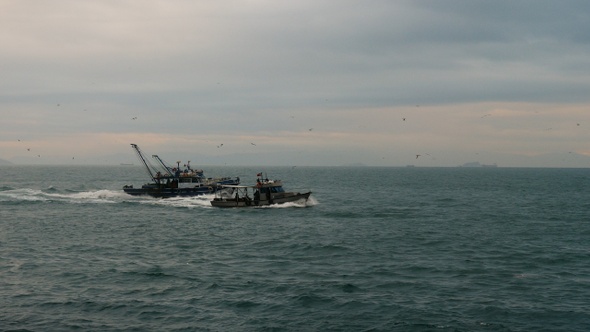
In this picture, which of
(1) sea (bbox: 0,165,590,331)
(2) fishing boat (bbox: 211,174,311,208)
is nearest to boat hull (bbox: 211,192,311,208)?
(2) fishing boat (bbox: 211,174,311,208)

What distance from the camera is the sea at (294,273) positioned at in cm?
2344

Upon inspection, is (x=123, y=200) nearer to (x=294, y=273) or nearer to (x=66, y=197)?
(x=66, y=197)

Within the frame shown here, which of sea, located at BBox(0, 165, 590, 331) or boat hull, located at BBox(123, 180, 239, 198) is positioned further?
boat hull, located at BBox(123, 180, 239, 198)

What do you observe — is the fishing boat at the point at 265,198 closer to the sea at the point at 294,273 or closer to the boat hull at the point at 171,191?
the sea at the point at 294,273

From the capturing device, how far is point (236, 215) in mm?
64562

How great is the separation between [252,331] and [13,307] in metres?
12.4

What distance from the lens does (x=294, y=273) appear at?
105 feet

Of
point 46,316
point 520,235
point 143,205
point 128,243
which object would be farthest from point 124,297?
point 143,205

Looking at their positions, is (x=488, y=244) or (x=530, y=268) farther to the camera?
(x=488, y=244)

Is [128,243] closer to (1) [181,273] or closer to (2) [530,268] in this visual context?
(1) [181,273]

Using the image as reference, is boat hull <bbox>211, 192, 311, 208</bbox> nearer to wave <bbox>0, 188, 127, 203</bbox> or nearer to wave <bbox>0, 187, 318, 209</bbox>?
wave <bbox>0, 187, 318, 209</bbox>

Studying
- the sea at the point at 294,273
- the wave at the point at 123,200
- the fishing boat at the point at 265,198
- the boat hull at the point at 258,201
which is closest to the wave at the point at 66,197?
the wave at the point at 123,200

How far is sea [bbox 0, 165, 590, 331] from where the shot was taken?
76.9ft

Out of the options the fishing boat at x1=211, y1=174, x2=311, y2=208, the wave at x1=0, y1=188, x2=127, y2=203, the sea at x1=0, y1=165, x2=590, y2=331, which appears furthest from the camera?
the wave at x1=0, y1=188, x2=127, y2=203
